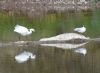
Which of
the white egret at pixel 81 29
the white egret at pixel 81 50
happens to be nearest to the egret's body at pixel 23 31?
the white egret at pixel 81 29

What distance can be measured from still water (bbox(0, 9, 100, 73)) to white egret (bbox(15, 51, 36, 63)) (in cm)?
6

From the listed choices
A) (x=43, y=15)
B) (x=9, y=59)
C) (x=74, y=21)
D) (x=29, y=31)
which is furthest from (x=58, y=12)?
(x=9, y=59)

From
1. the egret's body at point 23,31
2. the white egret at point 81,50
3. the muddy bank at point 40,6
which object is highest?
the white egret at point 81,50

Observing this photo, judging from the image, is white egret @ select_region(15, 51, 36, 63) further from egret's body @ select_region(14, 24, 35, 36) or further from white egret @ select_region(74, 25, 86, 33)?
white egret @ select_region(74, 25, 86, 33)

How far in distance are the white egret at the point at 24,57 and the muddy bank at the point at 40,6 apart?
13.8 ft

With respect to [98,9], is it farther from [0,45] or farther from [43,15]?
[0,45]

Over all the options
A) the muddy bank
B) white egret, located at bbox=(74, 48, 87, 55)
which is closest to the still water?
white egret, located at bbox=(74, 48, 87, 55)

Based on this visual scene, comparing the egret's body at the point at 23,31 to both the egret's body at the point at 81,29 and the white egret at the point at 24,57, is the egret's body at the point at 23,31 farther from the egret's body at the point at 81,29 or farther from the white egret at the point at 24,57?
the white egret at the point at 24,57

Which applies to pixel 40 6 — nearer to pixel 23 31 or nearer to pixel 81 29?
pixel 81 29

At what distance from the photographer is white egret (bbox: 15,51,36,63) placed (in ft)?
20.8

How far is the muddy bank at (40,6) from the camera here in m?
11.1

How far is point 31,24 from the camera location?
938 centimetres

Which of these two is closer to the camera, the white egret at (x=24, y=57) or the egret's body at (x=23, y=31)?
the white egret at (x=24, y=57)

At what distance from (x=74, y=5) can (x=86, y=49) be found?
4.95 m
